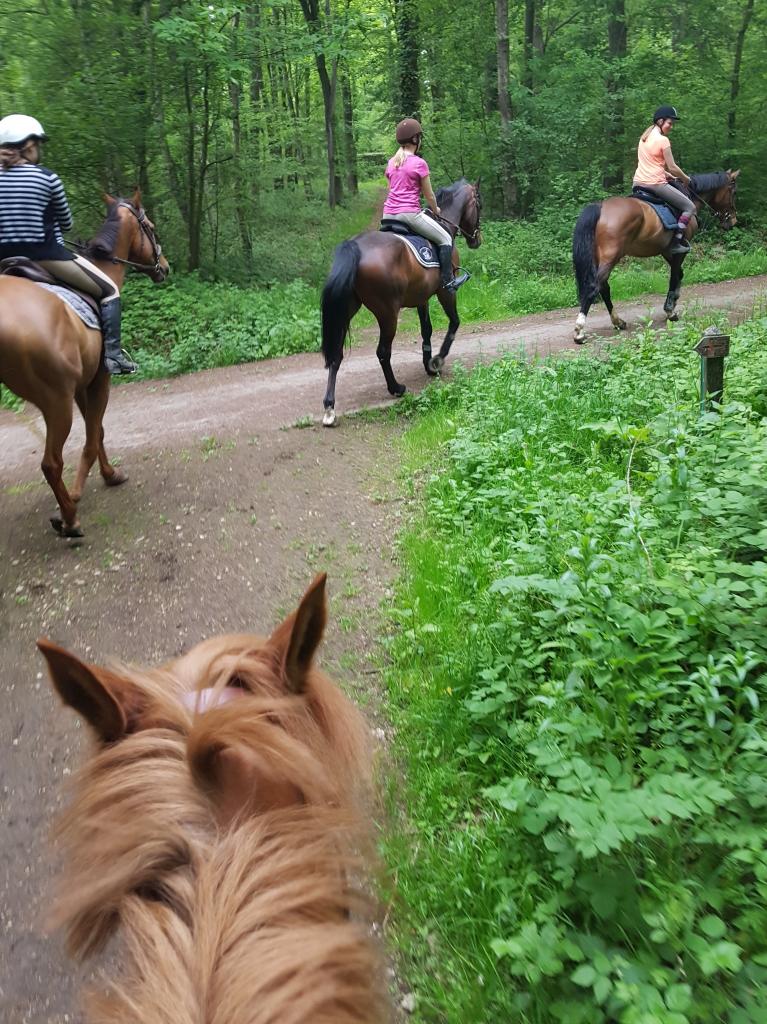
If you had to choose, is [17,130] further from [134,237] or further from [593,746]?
[593,746]

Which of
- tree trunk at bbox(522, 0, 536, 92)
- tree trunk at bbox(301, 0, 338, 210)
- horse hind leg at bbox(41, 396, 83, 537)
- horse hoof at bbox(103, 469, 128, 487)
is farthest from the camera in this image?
tree trunk at bbox(522, 0, 536, 92)

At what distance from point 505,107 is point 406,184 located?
445 inches

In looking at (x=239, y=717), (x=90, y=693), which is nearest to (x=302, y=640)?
(x=239, y=717)

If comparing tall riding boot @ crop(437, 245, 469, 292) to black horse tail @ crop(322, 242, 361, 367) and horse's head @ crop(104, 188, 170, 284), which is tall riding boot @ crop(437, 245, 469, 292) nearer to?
black horse tail @ crop(322, 242, 361, 367)

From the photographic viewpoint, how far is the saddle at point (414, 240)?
8148 millimetres

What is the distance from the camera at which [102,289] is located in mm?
5793

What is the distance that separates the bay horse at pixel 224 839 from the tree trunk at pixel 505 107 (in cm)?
1875

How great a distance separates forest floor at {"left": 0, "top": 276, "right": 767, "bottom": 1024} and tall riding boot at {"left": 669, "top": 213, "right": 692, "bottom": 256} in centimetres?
592

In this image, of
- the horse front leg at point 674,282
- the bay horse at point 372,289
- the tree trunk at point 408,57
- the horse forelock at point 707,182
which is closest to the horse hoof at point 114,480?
the bay horse at point 372,289

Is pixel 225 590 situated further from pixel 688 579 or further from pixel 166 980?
pixel 166 980

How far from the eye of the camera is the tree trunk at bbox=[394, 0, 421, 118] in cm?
1858

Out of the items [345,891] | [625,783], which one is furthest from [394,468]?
[345,891]

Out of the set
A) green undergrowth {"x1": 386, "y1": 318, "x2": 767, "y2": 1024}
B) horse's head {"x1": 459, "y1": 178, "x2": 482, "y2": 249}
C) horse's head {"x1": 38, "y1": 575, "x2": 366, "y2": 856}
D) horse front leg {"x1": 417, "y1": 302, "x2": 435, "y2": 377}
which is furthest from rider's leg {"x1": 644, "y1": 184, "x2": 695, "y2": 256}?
horse's head {"x1": 38, "y1": 575, "x2": 366, "y2": 856}

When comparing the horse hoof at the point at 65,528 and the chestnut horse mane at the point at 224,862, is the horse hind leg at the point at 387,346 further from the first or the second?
the chestnut horse mane at the point at 224,862
